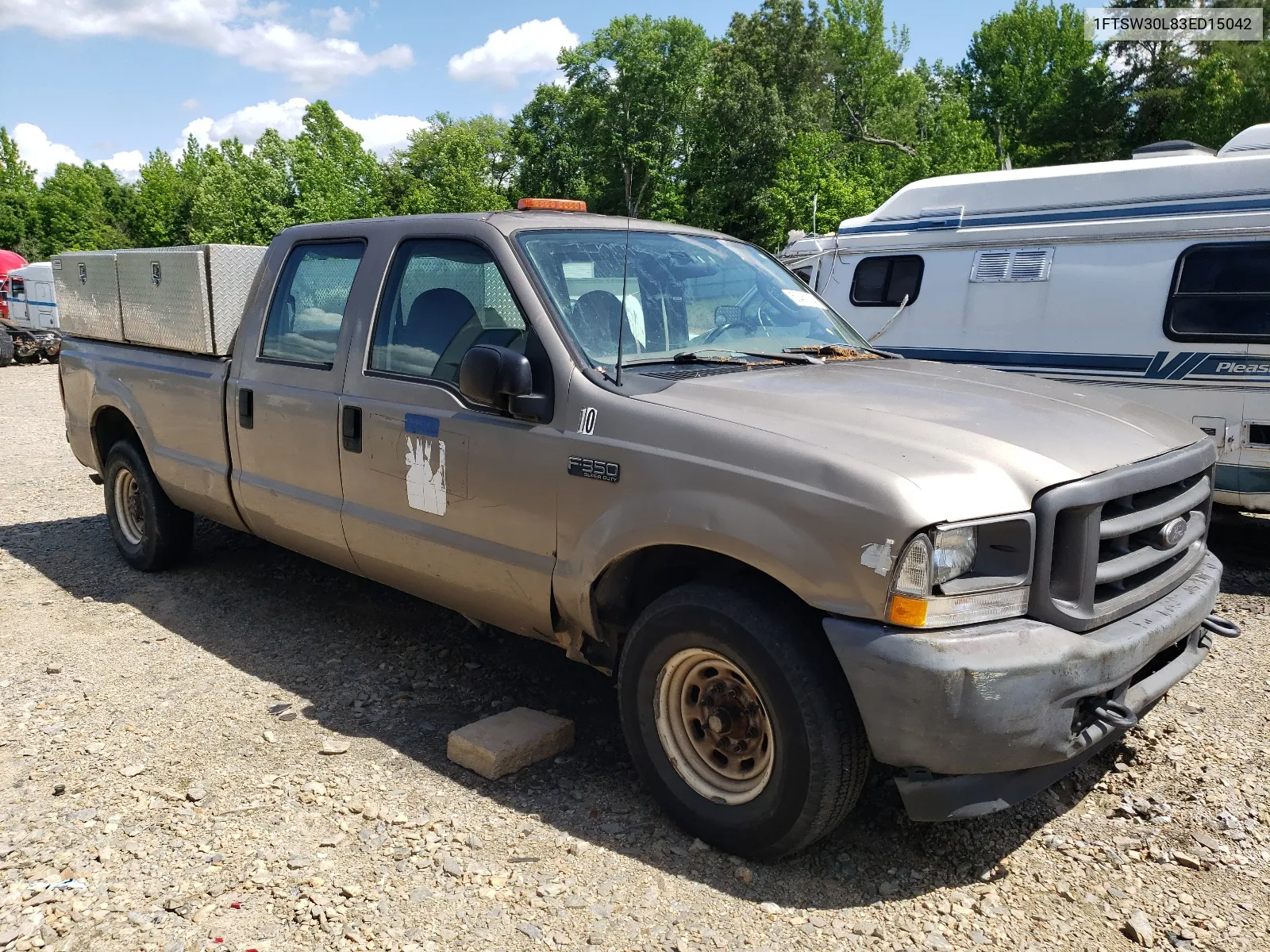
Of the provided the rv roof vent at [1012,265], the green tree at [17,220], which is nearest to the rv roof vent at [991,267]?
the rv roof vent at [1012,265]

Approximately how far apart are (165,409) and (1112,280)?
6905 millimetres

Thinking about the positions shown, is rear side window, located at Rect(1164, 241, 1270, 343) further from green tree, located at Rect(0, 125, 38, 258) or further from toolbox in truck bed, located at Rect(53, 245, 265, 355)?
green tree, located at Rect(0, 125, 38, 258)

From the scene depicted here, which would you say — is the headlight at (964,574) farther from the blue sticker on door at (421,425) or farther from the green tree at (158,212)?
the green tree at (158,212)

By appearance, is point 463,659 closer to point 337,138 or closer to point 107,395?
point 107,395

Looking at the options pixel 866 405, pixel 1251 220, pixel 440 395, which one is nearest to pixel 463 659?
pixel 440 395

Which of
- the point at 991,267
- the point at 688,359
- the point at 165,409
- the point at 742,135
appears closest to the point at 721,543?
the point at 688,359

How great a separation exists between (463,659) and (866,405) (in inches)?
101

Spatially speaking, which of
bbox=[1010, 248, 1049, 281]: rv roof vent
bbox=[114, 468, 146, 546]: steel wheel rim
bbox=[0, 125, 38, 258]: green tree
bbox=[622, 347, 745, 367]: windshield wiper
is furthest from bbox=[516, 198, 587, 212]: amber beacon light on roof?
bbox=[0, 125, 38, 258]: green tree

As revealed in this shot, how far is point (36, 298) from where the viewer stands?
29.4 m

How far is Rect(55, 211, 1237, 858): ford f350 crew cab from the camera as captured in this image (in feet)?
8.89

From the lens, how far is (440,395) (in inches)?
154

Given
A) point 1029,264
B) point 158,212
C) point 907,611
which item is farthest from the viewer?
point 158,212

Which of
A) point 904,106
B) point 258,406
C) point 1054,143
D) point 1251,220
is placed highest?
point 904,106

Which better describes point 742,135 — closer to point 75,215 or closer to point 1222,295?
point 1222,295
